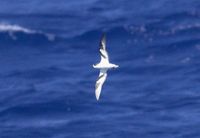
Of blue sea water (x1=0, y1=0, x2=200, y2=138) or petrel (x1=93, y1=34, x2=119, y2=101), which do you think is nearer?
petrel (x1=93, y1=34, x2=119, y2=101)

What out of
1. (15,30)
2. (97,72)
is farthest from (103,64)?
(15,30)

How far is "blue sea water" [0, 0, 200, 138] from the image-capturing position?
9831cm

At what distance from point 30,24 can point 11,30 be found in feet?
6.44

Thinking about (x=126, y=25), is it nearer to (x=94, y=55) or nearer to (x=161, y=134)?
(x=94, y=55)

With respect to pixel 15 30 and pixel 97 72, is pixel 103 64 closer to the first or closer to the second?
pixel 97 72

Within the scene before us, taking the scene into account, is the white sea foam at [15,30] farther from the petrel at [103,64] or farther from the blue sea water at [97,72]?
the petrel at [103,64]

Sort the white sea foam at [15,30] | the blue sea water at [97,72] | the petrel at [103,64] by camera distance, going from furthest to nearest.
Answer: the white sea foam at [15,30]
the blue sea water at [97,72]
the petrel at [103,64]

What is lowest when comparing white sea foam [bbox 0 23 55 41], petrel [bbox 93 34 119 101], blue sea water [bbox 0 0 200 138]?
petrel [bbox 93 34 119 101]

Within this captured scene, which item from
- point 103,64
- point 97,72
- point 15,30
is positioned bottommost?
point 103,64

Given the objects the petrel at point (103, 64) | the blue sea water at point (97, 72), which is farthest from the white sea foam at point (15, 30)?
the petrel at point (103, 64)

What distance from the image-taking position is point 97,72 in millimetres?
107438

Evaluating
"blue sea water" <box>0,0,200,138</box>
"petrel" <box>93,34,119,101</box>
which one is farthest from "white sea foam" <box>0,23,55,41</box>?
"petrel" <box>93,34,119,101</box>

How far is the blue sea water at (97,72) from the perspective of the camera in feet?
→ 323

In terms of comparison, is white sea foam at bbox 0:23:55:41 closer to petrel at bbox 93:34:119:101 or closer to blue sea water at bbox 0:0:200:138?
blue sea water at bbox 0:0:200:138
